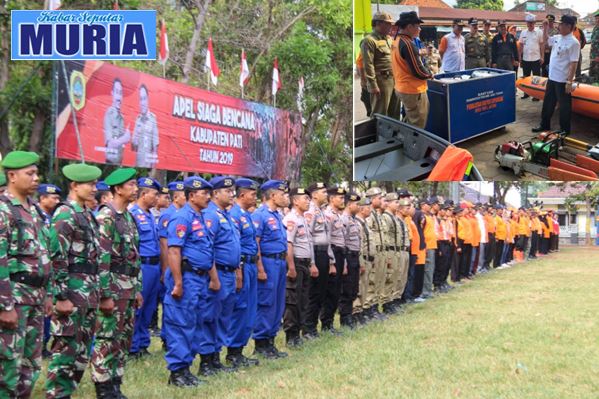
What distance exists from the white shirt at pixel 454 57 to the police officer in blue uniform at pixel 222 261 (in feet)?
14.3

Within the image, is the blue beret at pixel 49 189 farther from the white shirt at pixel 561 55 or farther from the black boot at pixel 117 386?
the white shirt at pixel 561 55

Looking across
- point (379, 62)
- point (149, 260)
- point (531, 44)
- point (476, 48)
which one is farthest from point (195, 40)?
point (149, 260)

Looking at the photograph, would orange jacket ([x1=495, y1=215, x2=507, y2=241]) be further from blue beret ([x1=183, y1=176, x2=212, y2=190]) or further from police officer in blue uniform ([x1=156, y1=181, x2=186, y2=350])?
blue beret ([x1=183, y1=176, x2=212, y2=190])

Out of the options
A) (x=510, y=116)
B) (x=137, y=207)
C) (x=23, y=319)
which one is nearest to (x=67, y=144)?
(x=137, y=207)

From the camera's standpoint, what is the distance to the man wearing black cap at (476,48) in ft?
31.5

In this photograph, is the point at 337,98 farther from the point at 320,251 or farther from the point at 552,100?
the point at 320,251

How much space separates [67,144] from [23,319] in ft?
20.6

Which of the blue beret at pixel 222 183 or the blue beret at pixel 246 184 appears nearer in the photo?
the blue beret at pixel 222 183

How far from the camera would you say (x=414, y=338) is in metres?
7.98

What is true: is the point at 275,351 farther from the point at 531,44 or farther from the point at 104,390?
the point at 531,44

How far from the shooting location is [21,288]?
418 centimetres

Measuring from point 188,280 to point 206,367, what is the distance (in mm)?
804

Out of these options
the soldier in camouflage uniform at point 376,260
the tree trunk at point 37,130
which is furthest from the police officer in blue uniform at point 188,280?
the tree trunk at point 37,130

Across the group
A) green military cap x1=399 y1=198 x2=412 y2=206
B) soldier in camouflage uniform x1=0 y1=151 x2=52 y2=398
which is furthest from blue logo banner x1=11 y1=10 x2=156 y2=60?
soldier in camouflage uniform x1=0 y1=151 x2=52 y2=398
